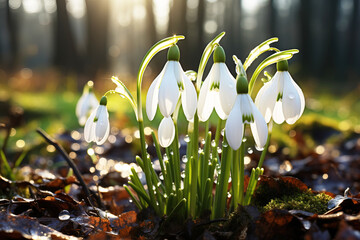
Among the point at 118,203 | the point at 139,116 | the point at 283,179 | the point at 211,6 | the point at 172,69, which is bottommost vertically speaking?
the point at 118,203

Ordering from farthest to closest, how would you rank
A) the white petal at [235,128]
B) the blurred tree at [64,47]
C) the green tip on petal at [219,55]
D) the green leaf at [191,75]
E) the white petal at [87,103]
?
1. the blurred tree at [64,47]
2. the white petal at [87,103]
3. the green leaf at [191,75]
4. the green tip on petal at [219,55]
5. the white petal at [235,128]

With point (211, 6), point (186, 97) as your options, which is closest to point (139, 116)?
point (186, 97)

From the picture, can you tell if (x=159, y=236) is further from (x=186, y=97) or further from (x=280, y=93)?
(x=280, y=93)

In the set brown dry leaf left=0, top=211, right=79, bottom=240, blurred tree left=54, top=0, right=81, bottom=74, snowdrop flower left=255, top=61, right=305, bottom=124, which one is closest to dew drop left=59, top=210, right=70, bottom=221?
brown dry leaf left=0, top=211, right=79, bottom=240

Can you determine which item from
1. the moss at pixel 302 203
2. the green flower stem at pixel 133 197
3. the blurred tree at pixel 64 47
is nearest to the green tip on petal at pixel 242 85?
the moss at pixel 302 203

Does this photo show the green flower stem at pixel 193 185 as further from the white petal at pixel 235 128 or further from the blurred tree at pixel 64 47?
the blurred tree at pixel 64 47

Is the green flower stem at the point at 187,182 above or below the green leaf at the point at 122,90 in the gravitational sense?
below
